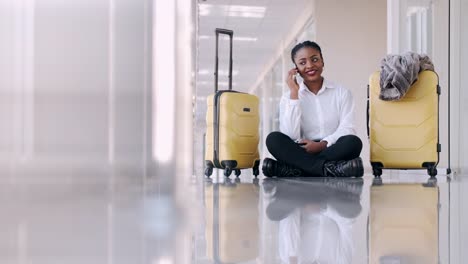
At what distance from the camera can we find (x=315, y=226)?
0.99 meters

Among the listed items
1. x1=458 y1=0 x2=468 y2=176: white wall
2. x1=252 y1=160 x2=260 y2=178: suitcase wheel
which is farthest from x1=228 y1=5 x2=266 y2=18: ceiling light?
x1=252 y1=160 x2=260 y2=178: suitcase wheel

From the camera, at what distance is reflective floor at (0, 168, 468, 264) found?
0.73m

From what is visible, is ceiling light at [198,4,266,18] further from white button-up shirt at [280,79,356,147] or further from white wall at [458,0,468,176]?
white button-up shirt at [280,79,356,147]

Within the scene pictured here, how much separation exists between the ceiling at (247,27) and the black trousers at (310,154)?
226 cm

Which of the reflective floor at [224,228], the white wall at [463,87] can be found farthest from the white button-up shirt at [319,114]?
the white wall at [463,87]

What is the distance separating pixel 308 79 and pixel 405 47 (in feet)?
5.89

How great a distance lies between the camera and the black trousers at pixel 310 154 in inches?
116

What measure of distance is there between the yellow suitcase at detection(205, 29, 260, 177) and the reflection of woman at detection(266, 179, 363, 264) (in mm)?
1668

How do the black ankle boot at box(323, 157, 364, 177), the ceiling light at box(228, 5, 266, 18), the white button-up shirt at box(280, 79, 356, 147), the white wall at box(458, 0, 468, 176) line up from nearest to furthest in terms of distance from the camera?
the black ankle boot at box(323, 157, 364, 177)
the white button-up shirt at box(280, 79, 356, 147)
the white wall at box(458, 0, 468, 176)
the ceiling light at box(228, 5, 266, 18)

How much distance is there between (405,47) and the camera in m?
4.52

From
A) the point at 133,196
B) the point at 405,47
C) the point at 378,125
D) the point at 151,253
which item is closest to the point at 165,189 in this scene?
the point at 133,196

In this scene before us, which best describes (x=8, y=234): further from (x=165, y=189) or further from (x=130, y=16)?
(x=130, y=16)

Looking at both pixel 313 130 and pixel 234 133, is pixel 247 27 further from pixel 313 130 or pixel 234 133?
pixel 313 130

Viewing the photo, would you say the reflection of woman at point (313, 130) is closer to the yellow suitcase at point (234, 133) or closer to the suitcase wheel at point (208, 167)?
the yellow suitcase at point (234, 133)
